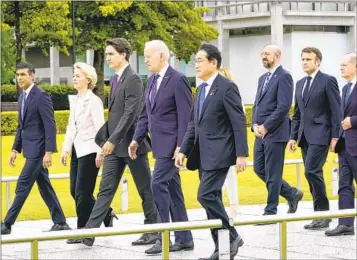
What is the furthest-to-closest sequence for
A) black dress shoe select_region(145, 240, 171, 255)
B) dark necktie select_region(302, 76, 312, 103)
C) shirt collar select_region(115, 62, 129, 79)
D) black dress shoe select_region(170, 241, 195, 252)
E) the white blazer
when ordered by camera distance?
dark necktie select_region(302, 76, 312, 103) → the white blazer → shirt collar select_region(115, 62, 129, 79) → black dress shoe select_region(170, 241, 195, 252) → black dress shoe select_region(145, 240, 171, 255)

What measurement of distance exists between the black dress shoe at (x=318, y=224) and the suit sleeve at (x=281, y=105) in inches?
143

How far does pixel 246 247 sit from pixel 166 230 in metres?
0.93

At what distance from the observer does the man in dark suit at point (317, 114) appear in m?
10.7

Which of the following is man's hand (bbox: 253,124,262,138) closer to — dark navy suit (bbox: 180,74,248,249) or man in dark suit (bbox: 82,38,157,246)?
man in dark suit (bbox: 82,38,157,246)

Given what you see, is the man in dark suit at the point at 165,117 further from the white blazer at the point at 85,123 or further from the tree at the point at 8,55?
Answer: the tree at the point at 8,55

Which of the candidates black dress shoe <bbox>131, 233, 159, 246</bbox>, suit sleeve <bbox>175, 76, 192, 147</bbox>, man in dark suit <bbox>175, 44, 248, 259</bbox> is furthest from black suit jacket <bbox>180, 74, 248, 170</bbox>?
black dress shoe <bbox>131, 233, 159, 246</bbox>

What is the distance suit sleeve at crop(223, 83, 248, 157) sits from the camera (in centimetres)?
821

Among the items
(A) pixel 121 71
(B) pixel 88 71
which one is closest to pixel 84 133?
(B) pixel 88 71

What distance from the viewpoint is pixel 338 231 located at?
23.1 feet

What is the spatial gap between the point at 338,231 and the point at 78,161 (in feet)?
12.2

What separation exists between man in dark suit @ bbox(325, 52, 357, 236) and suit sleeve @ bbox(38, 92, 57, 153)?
2879 millimetres

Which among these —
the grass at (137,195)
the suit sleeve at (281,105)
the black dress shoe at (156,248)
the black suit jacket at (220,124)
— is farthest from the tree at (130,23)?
the black dress shoe at (156,248)

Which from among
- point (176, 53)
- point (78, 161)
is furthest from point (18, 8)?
point (78, 161)

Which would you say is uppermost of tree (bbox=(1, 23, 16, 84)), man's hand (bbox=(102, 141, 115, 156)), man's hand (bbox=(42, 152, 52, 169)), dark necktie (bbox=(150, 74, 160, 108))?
tree (bbox=(1, 23, 16, 84))
